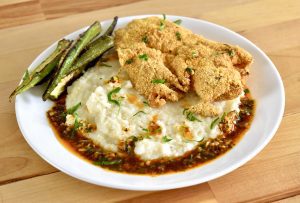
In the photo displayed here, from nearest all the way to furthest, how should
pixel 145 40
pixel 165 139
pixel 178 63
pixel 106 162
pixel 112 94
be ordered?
1. pixel 106 162
2. pixel 165 139
3. pixel 112 94
4. pixel 178 63
5. pixel 145 40

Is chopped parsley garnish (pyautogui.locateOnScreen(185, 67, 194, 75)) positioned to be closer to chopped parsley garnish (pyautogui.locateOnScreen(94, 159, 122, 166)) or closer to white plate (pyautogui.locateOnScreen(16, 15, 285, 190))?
white plate (pyautogui.locateOnScreen(16, 15, 285, 190))

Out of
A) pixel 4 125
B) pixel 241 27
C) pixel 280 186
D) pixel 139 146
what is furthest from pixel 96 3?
pixel 280 186

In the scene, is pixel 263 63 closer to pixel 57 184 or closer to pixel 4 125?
pixel 57 184

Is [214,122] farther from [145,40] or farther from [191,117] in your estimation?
[145,40]

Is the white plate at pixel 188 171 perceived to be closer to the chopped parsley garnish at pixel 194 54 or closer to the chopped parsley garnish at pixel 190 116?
the chopped parsley garnish at pixel 190 116

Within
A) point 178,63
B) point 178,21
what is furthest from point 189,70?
point 178,21
